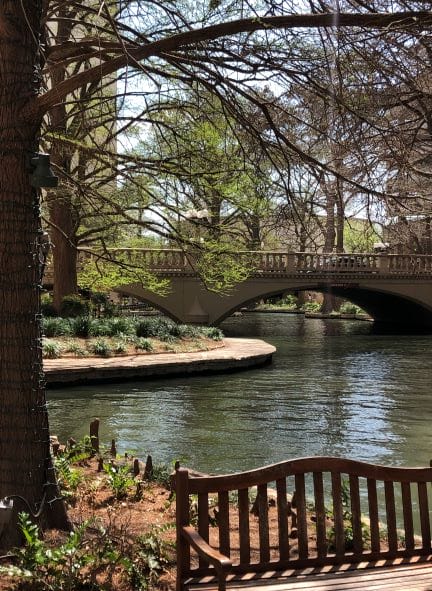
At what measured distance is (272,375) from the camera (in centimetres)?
1794

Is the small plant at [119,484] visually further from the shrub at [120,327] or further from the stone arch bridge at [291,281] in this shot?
the stone arch bridge at [291,281]

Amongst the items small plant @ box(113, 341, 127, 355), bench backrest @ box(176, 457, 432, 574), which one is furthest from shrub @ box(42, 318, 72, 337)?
bench backrest @ box(176, 457, 432, 574)

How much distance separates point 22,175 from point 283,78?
2.24m

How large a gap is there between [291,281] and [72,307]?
14.5 meters

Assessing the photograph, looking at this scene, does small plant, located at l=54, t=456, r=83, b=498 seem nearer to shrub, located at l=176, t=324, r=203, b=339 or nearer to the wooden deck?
the wooden deck

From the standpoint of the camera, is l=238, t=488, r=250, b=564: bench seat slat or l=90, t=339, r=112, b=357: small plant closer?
l=238, t=488, r=250, b=564: bench seat slat

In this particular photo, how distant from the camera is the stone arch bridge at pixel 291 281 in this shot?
96.0 ft

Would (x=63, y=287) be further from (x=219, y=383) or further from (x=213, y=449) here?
(x=213, y=449)

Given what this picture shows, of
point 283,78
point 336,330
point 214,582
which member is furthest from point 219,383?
point 336,330

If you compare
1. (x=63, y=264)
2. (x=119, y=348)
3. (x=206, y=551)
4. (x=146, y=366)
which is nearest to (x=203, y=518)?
(x=206, y=551)

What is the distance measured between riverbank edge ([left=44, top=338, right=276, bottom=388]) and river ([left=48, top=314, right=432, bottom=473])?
35cm

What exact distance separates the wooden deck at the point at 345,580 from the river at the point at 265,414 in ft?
16.2

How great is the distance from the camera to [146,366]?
16.0 metres

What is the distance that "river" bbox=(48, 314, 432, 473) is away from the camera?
31.2 feet
